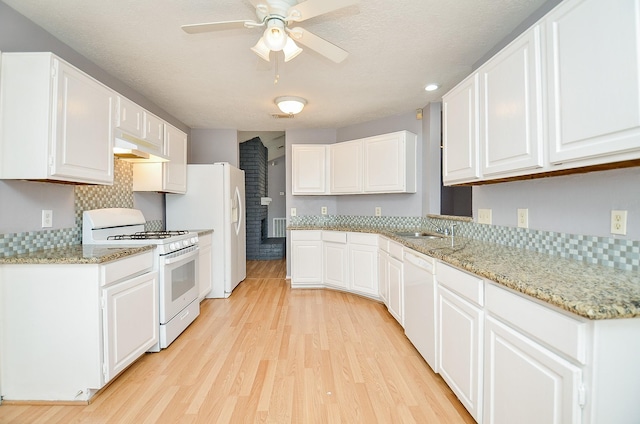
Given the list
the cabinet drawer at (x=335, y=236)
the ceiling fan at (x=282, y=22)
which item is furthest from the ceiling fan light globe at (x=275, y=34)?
the cabinet drawer at (x=335, y=236)

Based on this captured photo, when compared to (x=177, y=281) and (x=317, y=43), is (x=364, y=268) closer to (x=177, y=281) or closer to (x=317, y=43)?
(x=177, y=281)

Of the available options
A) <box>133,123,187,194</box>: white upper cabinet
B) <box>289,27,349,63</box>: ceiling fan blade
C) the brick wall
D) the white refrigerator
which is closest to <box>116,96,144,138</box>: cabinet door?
<box>133,123,187,194</box>: white upper cabinet

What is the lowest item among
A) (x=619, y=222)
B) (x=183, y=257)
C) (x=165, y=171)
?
(x=183, y=257)

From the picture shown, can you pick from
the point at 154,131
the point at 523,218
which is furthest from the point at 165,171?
the point at 523,218

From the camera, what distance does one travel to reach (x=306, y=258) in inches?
165

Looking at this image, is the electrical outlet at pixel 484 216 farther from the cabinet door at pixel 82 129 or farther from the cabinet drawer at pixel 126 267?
the cabinet door at pixel 82 129

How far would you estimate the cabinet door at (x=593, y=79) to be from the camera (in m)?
1.06

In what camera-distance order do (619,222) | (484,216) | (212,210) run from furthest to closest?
(212,210) < (484,216) < (619,222)

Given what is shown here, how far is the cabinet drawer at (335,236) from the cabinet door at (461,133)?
1.70 m

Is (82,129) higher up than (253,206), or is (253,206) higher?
(82,129)

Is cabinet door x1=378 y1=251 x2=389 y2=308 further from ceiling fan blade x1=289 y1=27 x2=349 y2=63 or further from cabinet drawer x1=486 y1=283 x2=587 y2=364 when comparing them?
ceiling fan blade x1=289 y1=27 x2=349 y2=63

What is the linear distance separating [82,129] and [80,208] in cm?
77

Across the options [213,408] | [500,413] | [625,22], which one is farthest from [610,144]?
[213,408]

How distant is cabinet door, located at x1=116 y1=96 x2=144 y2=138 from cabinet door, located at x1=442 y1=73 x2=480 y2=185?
2655 millimetres
